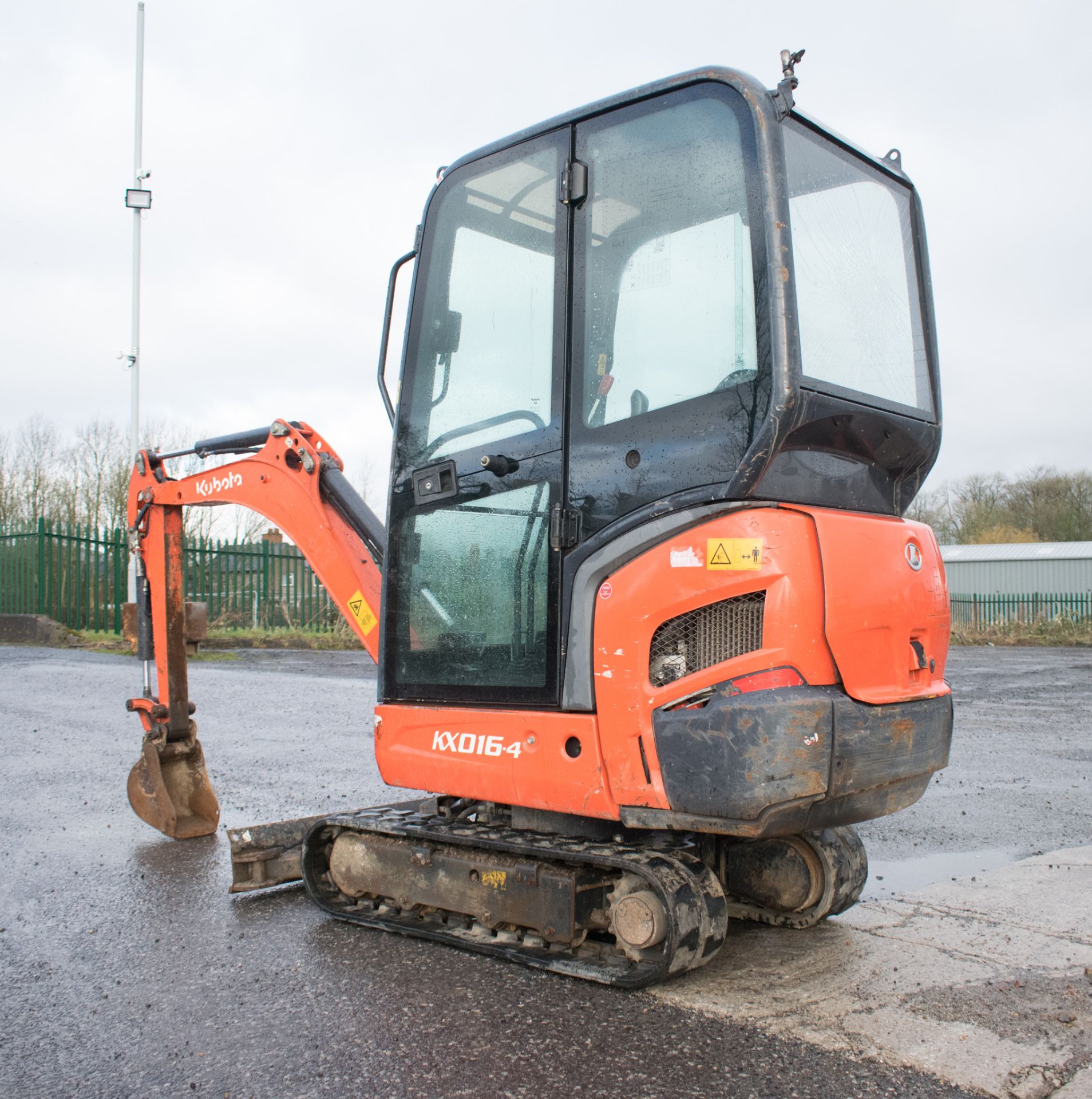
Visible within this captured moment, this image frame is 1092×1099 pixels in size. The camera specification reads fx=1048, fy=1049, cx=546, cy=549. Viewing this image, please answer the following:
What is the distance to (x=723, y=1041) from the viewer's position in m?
3.00

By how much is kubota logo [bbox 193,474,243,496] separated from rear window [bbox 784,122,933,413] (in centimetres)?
313

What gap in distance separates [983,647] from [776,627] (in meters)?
23.8

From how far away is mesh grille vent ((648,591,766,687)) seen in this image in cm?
321

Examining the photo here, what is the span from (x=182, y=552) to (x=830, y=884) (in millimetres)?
3923

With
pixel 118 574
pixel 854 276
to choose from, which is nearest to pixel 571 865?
pixel 854 276

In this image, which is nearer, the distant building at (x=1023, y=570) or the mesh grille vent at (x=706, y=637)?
the mesh grille vent at (x=706, y=637)

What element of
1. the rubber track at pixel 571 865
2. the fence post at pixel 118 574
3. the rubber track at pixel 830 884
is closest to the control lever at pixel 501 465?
the rubber track at pixel 571 865

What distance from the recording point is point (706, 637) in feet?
10.8

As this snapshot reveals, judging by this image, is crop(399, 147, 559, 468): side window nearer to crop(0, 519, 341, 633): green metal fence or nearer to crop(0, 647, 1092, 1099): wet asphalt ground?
crop(0, 647, 1092, 1099): wet asphalt ground

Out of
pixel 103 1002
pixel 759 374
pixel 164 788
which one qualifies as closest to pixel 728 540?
pixel 759 374

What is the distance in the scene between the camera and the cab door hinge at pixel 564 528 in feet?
11.6

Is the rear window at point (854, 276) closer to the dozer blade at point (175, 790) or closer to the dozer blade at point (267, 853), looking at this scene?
the dozer blade at point (267, 853)

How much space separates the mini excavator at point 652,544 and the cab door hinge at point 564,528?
1 centimetres

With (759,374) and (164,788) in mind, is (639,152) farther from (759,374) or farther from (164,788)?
(164,788)
